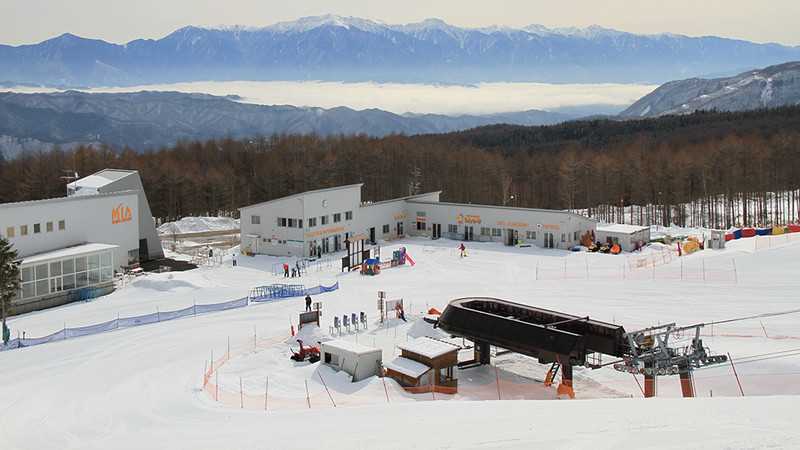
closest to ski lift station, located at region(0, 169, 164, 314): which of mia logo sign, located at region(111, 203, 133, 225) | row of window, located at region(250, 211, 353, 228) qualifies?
mia logo sign, located at region(111, 203, 133, 225)

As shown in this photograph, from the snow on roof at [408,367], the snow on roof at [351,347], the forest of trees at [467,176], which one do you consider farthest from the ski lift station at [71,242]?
the forest of trees at [467,176]

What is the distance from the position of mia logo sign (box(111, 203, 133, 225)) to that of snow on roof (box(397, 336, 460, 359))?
26.7 m

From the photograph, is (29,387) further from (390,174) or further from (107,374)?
(390,174)

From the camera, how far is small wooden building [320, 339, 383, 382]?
20.6m

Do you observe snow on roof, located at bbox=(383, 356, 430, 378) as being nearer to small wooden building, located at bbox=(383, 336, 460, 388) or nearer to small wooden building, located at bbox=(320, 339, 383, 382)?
small wooden building, located at bbox=(383, 336, 460, 388)

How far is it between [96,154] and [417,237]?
2107 inches

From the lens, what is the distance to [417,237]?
54.5 m

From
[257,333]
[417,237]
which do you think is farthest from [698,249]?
[257,333]

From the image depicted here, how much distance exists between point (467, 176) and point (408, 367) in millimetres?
68929

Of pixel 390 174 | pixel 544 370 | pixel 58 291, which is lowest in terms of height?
pixel 544 370

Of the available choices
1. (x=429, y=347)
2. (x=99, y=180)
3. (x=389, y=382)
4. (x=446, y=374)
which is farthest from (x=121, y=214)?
(x=446, y=374)

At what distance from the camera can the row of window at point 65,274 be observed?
31719 millimetres

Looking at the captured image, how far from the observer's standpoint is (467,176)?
8781 centimetres

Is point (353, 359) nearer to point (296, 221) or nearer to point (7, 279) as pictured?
point (7, 279)
